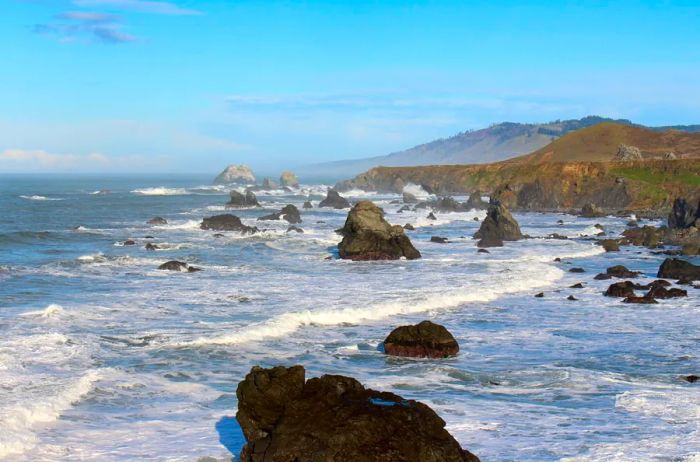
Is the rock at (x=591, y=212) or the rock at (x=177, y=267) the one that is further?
the rock at (x=591, y=212)

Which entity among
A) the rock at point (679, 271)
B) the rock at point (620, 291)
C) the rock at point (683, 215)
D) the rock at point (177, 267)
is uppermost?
the rock at point (683, 215)

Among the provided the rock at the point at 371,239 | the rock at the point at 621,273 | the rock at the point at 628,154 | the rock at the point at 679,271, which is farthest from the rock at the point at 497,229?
the rock at the point at 628,154

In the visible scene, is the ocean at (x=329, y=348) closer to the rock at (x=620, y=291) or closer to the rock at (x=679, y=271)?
the rock at (x=620, y=291)

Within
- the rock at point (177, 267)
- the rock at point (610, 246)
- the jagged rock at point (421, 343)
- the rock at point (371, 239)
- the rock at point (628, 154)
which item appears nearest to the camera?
the jagged rock at point (421, 343)

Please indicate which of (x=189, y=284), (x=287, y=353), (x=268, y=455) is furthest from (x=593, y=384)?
(x=189, y=284)

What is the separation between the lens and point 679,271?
40.4 meters

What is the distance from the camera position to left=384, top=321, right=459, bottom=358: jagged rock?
76.7ft

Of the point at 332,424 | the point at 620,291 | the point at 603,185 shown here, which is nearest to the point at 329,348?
the point at 332,424

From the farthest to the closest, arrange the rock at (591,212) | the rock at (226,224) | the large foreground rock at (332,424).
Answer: the rock at (591,212) < the rock at (226,224) < the large foreground rock at (332,424)

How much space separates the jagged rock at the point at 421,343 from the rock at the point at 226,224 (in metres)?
43.4

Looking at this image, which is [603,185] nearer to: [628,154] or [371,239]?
[628,154]

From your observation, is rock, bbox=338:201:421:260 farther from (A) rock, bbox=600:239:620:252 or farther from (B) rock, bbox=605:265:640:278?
(A) rock, bbox=600:239:620:252

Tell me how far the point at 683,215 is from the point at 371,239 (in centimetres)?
2851

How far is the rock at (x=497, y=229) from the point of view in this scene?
5909cm
